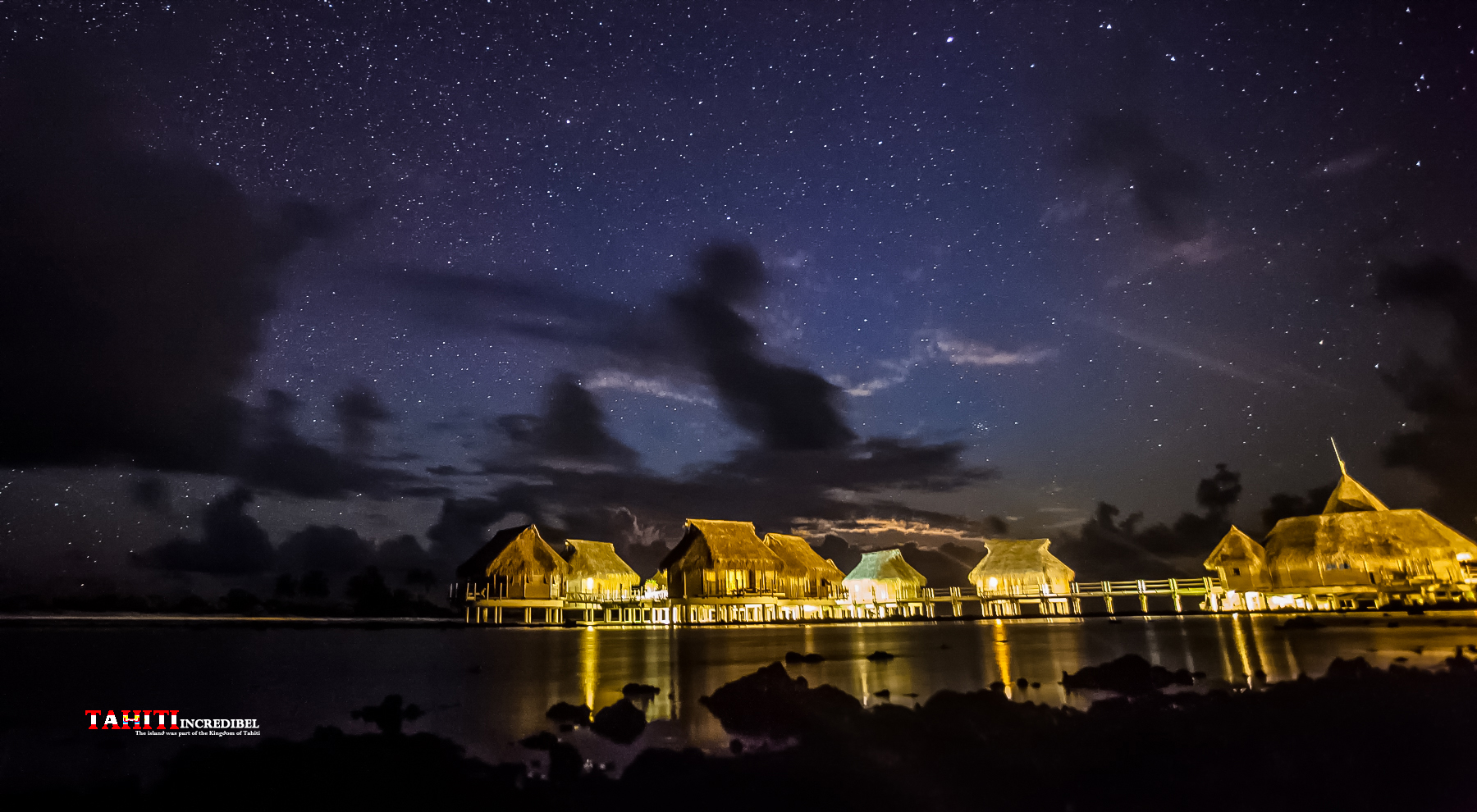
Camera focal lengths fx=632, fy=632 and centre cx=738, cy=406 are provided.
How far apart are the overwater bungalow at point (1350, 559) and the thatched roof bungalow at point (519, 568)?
72.7m

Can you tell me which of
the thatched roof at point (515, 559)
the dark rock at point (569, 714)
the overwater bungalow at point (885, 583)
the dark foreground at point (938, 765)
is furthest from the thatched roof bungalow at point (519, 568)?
the dark foreground at point (938, 765)

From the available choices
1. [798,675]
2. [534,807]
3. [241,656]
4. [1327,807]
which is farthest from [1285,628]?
[241,656]

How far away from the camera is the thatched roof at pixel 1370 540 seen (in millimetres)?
55000

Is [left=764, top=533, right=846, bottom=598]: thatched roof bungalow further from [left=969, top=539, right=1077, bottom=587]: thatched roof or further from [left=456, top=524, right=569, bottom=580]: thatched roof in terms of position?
[left=456, top=524, right=569, bottom=580]: thatched roof

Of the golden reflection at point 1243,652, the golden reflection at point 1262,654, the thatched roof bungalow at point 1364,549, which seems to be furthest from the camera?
the thatched roof bungalow at point 1364,549

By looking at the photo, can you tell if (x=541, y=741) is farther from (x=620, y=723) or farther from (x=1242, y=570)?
(x=1242, y=570)

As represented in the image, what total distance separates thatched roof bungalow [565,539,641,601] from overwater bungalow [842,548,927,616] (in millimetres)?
29398

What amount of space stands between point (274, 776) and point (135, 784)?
2.10 m

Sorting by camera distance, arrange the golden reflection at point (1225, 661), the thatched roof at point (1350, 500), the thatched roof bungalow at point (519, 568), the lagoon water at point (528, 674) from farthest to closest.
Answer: the thatched roof bungalow at point (519, 568) < the thatched roof at point (1350, 500) < the golden reflection at point (1225, 661) < the lagoon water at point (528, 674)

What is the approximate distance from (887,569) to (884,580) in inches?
64.2

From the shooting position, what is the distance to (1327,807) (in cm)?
727

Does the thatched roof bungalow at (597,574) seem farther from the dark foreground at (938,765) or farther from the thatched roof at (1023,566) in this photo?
the dark foreground at (938,765)

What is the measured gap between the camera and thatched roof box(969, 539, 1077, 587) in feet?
243

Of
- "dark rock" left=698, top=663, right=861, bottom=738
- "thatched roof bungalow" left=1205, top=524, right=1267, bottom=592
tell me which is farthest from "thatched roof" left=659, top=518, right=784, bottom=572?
"dark rock" left=698, top=663, right=861, bottom=738
